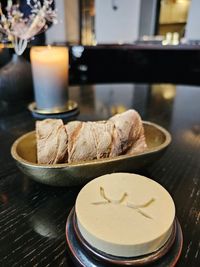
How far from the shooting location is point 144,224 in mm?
245

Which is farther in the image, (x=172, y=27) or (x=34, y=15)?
(x=172, y=27)

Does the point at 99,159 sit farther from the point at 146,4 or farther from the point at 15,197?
the point at 146,4

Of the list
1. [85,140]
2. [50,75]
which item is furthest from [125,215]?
[50,75]

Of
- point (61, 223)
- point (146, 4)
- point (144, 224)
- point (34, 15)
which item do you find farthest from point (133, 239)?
point (146, 4)

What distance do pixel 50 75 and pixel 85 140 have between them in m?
0.45

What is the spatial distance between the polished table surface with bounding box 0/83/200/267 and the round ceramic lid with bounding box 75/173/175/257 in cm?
7

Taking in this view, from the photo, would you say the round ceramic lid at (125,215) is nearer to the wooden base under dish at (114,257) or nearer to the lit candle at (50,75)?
the wooden base under dish at (114,257)

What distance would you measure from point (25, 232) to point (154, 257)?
18 cm

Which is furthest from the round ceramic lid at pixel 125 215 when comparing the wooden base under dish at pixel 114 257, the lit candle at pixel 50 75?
the lit candle at pixel 50 75

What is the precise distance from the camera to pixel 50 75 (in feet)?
2.49

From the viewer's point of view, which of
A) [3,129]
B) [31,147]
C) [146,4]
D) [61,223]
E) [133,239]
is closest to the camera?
[133,239]

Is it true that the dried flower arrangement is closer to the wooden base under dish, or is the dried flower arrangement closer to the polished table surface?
the polished table surface

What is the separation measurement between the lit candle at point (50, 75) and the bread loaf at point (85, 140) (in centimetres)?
39

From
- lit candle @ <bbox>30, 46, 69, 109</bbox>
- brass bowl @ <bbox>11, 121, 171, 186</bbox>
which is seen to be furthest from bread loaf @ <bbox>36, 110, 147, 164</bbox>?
lit candle @ <bbox>30, 46, 69, 109</bbox>
